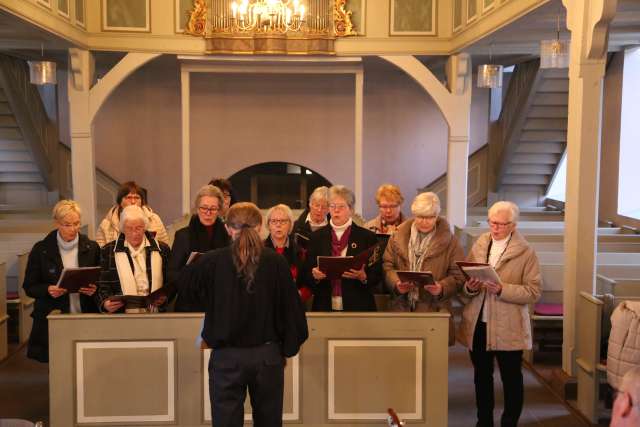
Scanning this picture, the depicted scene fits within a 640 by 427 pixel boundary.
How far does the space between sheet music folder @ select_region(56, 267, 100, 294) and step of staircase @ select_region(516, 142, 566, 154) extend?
30.6ft

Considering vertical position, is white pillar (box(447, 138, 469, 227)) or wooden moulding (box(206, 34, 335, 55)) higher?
wooden moulding (box(206, 34, 335, 55))

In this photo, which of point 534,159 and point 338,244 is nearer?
point 338,244

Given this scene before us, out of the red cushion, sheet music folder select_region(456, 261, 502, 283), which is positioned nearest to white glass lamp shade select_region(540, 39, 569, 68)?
the red cushion

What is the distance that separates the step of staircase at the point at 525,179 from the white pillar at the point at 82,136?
7.00 metres

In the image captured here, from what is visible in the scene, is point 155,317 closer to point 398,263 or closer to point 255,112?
point 398,263

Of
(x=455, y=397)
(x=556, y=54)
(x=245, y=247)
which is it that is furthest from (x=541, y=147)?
(x=245, y=247)

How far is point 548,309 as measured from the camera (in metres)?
7.42

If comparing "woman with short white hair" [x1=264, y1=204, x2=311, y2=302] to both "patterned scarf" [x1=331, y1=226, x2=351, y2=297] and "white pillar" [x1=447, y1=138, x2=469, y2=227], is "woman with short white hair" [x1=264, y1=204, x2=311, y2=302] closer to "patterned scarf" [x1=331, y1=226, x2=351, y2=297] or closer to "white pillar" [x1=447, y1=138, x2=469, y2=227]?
"patterned scarf" [x1=331, y1=226, x2=351, y2=297]

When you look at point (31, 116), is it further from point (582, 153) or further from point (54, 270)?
point (582, 153)

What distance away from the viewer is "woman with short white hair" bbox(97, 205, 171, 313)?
4957 millimetres

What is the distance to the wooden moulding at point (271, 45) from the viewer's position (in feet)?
34.9

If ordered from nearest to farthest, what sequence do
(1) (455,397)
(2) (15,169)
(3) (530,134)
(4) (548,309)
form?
(1) (455,397) → (4) (548,309) → (3) (530,134) → (2) (15,169)

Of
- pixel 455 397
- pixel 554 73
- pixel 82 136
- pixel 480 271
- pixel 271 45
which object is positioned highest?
pixel 271 45

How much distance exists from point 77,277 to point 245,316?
1567 mm
